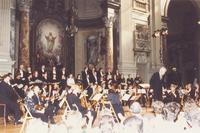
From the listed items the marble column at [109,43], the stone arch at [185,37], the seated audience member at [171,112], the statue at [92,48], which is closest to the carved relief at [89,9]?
the statue at [92,48]

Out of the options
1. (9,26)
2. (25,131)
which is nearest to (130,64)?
(9,26)

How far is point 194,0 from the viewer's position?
26516mm

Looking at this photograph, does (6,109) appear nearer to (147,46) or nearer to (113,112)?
(113,112)

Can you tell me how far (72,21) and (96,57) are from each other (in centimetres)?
250

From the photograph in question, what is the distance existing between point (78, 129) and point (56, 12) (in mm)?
14024

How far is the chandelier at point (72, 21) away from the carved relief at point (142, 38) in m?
3.64

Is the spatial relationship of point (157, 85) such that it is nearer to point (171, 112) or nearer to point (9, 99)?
point (171, 112)

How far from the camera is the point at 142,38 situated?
22.5 metres

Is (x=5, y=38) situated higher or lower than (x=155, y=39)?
lower

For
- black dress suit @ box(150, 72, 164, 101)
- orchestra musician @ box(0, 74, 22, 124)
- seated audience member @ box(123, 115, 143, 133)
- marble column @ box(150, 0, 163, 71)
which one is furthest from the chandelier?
seated audience member @ box(123, 115, 143, 133)

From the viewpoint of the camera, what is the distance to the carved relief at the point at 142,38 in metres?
22.0

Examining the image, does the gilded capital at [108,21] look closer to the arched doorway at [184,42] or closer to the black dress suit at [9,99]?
the arched doorway at [184,42]

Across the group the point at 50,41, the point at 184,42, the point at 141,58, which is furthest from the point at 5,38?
the point at 184,42

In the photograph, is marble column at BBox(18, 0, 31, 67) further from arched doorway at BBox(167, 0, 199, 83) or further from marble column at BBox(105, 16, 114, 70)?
arched doorway at BBox(167, 0, 199, 83)
